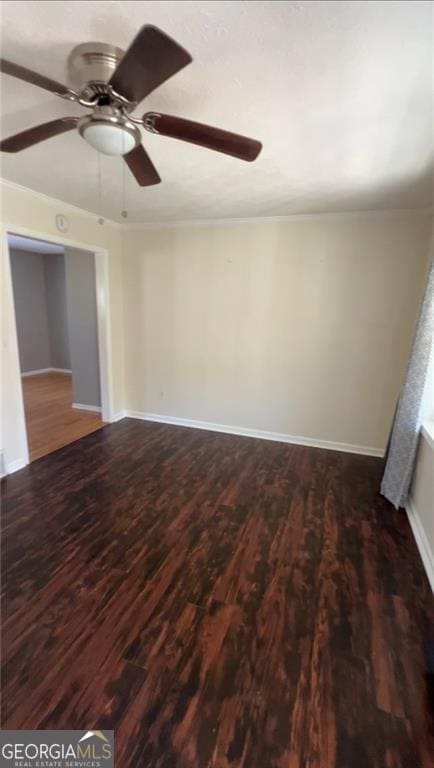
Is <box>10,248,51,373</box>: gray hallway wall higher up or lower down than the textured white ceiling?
lower down

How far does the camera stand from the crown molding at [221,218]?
10.2 ft

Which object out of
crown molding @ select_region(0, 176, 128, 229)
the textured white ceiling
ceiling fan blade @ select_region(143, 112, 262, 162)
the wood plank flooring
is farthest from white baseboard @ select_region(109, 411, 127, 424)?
ceiling fan blade @ select_region(143, 112, 262, 162)

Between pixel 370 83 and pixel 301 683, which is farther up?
pixel 370 83

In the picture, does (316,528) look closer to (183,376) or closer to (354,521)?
(354,521)

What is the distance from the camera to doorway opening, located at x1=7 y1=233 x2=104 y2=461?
13.9ft

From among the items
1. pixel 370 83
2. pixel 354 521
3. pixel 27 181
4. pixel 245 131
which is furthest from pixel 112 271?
pixel 354 521

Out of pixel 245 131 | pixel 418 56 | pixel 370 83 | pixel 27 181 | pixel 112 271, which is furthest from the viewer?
pixel 112 271

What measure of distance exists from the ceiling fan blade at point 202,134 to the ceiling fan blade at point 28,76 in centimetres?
32

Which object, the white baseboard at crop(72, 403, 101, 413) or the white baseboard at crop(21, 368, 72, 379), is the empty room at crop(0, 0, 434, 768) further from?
the white baseboard at crop(21, 368, 72, 379)

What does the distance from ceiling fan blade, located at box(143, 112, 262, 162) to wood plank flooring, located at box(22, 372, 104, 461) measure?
3100 mm

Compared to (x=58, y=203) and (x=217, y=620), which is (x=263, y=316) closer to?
(x=58, y=203)

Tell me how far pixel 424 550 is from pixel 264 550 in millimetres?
1041

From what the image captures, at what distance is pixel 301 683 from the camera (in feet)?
4.70

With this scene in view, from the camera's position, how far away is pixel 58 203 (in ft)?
10.7
